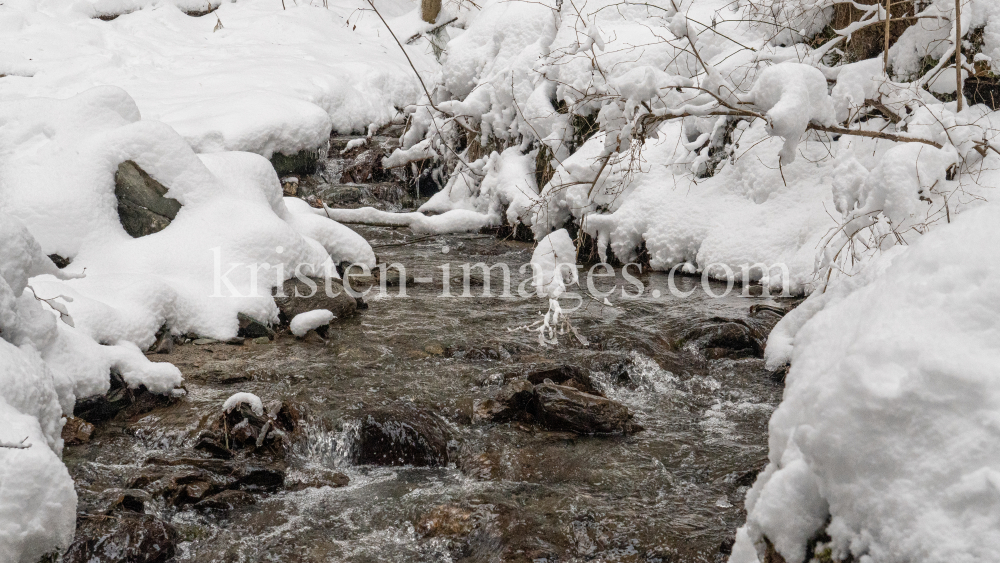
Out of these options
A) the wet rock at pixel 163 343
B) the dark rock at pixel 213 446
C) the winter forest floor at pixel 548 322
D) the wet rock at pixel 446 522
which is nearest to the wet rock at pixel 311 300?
the winter forest floor at pixel 548 322

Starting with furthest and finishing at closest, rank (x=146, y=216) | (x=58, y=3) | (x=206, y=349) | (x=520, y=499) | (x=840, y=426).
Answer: (x=58, y=3), (x=146, y=216), (x=206, y=349), (x=520, y=499), (x=840, y=426)

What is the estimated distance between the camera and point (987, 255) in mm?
1533

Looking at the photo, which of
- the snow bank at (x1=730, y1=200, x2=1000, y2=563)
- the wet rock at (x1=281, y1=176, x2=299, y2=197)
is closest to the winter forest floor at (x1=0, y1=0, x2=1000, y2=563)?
the snow bank at (x1=730, y1=200, x2=1000, y2=563)

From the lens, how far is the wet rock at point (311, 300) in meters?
6.32

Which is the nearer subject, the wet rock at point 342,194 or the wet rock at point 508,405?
the wet rock at point 508,405

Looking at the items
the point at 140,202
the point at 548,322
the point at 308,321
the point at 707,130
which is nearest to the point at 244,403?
the point at 308,321

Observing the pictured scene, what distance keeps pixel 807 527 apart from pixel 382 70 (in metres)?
14.8

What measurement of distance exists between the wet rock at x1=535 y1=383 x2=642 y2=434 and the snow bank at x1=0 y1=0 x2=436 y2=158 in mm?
7560

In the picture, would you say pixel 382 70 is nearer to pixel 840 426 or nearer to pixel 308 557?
pixel 308 557

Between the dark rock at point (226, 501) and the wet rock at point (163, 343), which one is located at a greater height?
the wet rock at point (163, 343)

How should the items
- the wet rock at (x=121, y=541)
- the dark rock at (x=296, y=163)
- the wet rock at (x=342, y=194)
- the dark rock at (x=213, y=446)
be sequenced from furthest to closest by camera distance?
the dark rock at (x=296, y=163) < the wet rock at (x=342, y=194) < the dark rock at (x=213, y=446) < the wet rock at (x=121, y=541)

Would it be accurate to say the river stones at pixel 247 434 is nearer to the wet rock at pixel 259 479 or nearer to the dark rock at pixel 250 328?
the wet rock at pixel 259 479

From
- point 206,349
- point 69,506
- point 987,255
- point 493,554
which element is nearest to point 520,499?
point 493,554

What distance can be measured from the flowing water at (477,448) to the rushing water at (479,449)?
0.04ft
